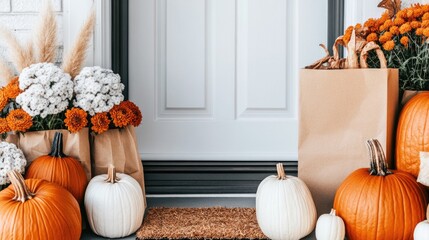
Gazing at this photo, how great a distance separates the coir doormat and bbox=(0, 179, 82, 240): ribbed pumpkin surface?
27 centimetres

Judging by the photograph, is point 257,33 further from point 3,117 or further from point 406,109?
point 3,117

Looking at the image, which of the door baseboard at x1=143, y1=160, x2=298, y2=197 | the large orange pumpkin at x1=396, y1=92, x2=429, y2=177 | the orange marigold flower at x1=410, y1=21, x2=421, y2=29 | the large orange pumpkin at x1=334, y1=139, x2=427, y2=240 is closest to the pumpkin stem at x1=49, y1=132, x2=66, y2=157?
the door baseboard at x1=143, y1=160, x2=298, y2=197

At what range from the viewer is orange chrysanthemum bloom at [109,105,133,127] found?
5.72 ft

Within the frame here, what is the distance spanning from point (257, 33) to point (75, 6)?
736mm

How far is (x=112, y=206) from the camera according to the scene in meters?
1.57

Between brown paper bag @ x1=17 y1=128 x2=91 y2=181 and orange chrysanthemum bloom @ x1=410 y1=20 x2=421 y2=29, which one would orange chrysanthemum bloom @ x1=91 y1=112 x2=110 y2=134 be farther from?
orange chrysanthemum bloom @ x1=410 y1=20 x2=421 y2=29

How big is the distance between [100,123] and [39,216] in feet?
1.42

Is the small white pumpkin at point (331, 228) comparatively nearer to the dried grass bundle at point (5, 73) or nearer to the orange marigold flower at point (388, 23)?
the orange marigold flower at point (388, 23)

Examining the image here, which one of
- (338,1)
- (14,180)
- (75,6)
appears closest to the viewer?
(14,180)

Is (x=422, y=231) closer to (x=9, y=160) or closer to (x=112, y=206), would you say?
(x=112, y=206)

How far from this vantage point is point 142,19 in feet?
6.89

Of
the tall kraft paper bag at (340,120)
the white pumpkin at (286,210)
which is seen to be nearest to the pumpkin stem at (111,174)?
the white pumpkin at (286,210)

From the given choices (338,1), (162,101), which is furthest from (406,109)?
(162,101)

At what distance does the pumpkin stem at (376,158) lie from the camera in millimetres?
1468
